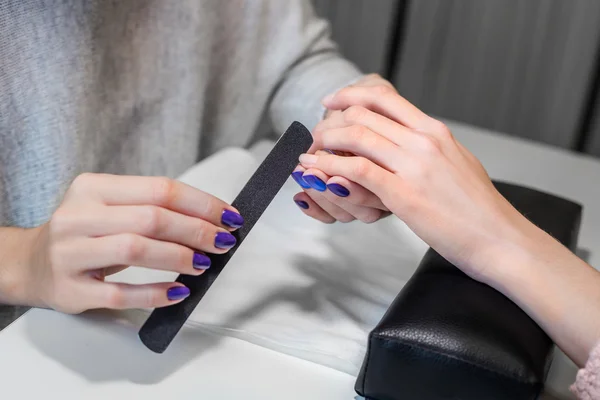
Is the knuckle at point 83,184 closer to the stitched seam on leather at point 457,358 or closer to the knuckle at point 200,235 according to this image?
the knuckle at point 200,235

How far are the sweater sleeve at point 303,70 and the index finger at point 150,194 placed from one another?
402 mm

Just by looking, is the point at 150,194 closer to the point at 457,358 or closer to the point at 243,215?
the point at 243,215

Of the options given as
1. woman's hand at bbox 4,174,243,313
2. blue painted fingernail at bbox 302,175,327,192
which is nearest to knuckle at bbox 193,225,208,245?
woman's hand at bbox 4,174,243,313

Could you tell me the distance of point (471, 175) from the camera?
514 mm

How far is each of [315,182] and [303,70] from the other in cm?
41

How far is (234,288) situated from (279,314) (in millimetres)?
48

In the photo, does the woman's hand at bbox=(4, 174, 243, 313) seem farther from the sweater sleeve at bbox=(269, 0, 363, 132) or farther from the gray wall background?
the gray wall background

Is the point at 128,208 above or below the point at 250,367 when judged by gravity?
above

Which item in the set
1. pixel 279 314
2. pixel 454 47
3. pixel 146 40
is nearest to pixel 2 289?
pixel 279 314

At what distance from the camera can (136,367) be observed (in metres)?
0.46

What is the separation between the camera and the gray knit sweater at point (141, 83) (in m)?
0.60

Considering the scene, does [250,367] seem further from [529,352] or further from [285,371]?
[529,352]

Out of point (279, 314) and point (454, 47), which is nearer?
point (279, 314)

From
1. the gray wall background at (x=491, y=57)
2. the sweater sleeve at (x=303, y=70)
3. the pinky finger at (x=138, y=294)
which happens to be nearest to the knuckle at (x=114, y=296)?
the pinky finger at (x=138, y=294)
